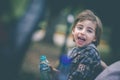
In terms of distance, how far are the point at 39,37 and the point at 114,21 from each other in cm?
84

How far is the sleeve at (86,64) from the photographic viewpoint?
2322mm

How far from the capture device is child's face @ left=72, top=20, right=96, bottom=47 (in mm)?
2348

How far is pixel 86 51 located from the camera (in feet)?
→ 7.66

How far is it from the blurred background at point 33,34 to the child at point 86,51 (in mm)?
477

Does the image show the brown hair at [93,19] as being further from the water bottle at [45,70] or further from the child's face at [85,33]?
the water bottle at [45,70]

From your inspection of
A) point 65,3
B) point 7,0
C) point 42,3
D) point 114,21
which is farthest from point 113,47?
point 7,0

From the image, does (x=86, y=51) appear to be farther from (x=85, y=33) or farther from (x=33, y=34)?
(x=33, y=34)

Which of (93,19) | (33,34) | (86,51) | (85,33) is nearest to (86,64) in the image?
(86,51)

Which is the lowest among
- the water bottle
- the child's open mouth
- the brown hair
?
the water bottle

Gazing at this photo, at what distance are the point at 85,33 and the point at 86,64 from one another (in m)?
0.21

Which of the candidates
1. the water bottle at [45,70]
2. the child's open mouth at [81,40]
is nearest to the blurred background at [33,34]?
the water bottle at [45,70]

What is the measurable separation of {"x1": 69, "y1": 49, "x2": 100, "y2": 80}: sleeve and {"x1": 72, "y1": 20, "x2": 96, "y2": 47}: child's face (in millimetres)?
71

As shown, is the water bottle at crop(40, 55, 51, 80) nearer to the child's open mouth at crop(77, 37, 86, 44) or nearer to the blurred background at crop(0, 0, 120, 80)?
the child's open mouth at crop(77, 37, 86, 44)

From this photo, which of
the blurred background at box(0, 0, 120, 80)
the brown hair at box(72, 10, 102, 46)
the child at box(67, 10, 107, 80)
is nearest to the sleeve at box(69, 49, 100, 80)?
the child at box(67, 10, 107, 80)
